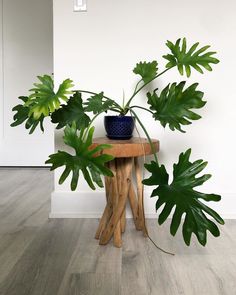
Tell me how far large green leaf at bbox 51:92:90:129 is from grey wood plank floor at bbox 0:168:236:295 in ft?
1.89

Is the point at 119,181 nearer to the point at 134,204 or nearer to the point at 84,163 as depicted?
the point at 134,204

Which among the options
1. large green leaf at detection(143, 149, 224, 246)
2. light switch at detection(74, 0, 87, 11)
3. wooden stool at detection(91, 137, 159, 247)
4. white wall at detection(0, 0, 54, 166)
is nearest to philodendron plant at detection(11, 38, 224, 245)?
large green leaf at detection(143, 149, 224, 246)

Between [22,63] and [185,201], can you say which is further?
[22,63]

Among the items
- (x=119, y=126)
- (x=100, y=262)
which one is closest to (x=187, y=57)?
(x=119, y=126)

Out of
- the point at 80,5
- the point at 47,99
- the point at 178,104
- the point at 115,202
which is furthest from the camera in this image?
the point at 80,5

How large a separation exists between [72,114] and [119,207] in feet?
1.58

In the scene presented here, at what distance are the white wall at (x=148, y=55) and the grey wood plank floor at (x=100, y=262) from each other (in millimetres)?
277

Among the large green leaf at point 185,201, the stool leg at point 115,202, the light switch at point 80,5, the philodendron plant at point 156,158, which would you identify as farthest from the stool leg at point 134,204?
the light switch at point 80,5

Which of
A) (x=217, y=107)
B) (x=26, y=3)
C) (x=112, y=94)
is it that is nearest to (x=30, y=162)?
(x=26, y=3)

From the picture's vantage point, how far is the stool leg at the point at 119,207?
1.50 m

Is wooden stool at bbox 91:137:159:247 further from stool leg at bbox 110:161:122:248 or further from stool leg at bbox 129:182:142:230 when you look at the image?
stool leg at bbox 129:182:142:230

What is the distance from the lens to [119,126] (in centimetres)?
156

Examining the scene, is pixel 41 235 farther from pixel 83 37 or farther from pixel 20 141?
pixel 20 141

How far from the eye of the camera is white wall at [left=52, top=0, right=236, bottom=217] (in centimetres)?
192
